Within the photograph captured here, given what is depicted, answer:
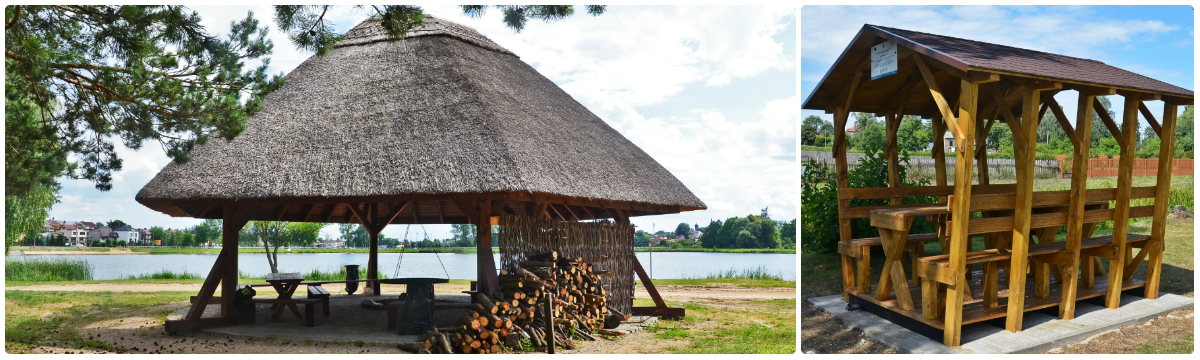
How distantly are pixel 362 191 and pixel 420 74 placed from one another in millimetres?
2558

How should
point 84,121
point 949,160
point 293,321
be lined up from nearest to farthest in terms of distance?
point 84,121
point 293,321
point 949,160

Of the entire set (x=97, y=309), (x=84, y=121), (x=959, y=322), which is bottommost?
(x=97, y=309)

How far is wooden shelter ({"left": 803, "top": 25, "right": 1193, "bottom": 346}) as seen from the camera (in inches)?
220

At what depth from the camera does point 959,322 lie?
5.57 meters

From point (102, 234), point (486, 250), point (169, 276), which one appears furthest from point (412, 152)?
point (102, 234)

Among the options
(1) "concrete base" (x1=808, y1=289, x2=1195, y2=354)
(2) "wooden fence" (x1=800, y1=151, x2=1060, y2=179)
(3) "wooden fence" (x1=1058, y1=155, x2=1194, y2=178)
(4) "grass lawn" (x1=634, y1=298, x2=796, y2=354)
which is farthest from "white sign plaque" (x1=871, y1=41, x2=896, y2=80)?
(3) "wooden fence" (x1=1058, y1=155, x2=1194, y2=178)

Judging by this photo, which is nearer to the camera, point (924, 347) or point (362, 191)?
point (924, 347)

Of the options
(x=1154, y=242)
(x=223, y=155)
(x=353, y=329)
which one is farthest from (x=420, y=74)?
(x=1154, y=242)

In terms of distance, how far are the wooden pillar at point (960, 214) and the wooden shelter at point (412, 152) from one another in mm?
3519

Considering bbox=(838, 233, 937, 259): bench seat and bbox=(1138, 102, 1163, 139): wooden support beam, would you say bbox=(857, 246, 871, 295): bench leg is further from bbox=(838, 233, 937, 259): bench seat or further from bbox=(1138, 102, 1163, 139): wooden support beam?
bbox=(1138, 102, 1163, 139): wooden support beam

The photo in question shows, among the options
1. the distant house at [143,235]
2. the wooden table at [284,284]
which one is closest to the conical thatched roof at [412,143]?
the wooden table at [284,284]

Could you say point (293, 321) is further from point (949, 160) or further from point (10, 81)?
point (949, 160)

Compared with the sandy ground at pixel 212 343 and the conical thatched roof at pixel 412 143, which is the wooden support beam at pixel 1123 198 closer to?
the sandy ground at pixel 212 343

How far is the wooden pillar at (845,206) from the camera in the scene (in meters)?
7.03
